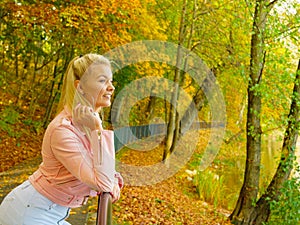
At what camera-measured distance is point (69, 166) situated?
1680 millimetres

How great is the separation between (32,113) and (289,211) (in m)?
9.75

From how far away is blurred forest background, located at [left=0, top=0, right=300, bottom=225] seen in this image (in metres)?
8.65

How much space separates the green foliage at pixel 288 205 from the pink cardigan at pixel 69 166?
23.5 feet

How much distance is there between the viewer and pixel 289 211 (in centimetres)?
823

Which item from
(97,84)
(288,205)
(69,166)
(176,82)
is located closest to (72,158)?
(69,166)

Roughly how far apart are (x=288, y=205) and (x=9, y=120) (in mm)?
8667

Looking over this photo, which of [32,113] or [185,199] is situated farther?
[32,113]

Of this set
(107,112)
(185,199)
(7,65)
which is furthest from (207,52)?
(7,65)

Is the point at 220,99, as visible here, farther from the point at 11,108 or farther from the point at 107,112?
the point at 11,108

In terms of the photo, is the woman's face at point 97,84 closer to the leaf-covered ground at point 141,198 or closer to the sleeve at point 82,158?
the sleeve at point 82,158

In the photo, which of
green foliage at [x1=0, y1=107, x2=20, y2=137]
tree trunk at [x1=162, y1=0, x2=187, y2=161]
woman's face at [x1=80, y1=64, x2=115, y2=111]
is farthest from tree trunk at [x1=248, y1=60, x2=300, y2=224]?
green foliage at [x1=0, y1=107, x2=20, y2=137]

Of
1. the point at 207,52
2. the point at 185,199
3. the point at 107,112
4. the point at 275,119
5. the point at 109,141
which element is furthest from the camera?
the point at 107,112

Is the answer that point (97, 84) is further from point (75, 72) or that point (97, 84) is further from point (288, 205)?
point (288, 205)

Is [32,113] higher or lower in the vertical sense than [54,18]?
lower
